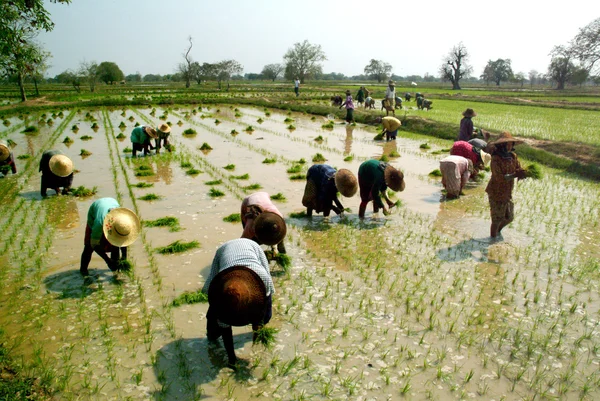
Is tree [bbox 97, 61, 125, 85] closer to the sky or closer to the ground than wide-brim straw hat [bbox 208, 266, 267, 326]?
closer to the sky

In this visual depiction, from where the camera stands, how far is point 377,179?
749 cm

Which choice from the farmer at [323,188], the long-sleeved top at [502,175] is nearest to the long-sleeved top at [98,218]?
the farmer at [323,188]

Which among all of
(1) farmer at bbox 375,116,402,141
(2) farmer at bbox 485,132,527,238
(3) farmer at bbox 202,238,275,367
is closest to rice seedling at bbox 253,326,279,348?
(3) farmer at bbox 202,238,275,367

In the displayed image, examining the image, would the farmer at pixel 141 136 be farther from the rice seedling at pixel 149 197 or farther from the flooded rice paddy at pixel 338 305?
the rice seedling at pixel 149 197

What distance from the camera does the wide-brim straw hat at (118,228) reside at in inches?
197

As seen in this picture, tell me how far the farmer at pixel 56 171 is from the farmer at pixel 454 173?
826 cm

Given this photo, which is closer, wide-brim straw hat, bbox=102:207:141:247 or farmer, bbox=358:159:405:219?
wide-brim straw hat, bbox=102:207:141:247

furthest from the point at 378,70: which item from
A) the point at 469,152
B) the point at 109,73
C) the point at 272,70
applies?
the point at 469,152

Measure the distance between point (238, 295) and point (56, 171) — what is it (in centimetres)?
715

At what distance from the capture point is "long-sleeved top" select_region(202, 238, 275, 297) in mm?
3648

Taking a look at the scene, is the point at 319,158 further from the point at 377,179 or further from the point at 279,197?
the point at 377,179

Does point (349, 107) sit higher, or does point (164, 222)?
point (349, 107)

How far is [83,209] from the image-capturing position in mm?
8500

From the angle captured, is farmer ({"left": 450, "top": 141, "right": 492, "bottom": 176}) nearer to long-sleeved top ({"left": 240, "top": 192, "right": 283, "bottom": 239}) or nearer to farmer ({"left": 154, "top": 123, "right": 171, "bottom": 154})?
long-sleeved top ({"left": 240, "top": 192, "right": 283, "bottom": 239})
